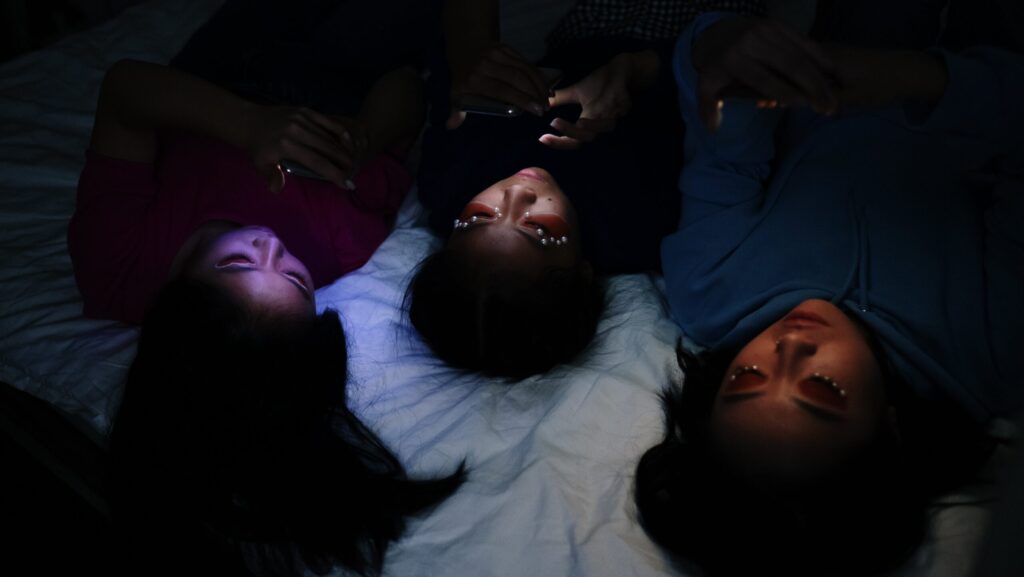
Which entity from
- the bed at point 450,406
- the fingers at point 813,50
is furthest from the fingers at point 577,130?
the fingers at point 813,50

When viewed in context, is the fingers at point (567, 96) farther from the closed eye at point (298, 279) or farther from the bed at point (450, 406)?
the closed eye at point (298, 279)

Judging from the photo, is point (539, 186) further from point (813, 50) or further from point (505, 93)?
point (813, 50)

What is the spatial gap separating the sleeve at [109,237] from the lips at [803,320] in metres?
0.97

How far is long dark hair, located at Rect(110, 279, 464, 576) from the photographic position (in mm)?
961

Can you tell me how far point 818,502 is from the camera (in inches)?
32.9

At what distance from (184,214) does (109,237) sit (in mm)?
116

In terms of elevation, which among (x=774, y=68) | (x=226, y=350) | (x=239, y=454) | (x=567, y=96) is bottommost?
(x=239, y=454)

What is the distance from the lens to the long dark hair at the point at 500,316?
106cm

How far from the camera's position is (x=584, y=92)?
118 centimetres

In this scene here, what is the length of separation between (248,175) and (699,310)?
776 millimetres

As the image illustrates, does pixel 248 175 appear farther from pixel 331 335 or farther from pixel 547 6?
pixel 547 6

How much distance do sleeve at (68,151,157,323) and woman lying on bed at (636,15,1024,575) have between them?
859mm

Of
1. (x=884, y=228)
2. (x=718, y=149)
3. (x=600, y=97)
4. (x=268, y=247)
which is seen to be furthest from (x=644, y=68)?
(x=268, y=247)

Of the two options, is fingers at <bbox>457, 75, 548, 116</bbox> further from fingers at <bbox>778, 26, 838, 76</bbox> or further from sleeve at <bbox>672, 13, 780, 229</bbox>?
fingers at <bbox>778, 26, 838, 76</bbox>
